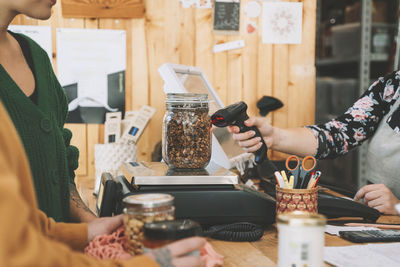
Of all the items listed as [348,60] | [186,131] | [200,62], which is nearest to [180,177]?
[186,131]

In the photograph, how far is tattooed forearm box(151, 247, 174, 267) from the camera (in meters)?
0.61

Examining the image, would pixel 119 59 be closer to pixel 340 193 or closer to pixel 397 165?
pixel 340 193

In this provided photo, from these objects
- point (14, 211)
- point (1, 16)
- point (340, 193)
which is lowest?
point (340, 193)

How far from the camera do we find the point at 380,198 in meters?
1.28

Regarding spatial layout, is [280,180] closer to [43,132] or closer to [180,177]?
[180,177]

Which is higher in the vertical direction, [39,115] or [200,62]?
[200,62]

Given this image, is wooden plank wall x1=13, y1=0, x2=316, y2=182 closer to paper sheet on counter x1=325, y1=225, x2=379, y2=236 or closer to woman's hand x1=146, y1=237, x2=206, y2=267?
paper sheet on counter x1=325, y1=225, x2=379, y2=236

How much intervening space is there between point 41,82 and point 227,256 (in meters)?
0.63

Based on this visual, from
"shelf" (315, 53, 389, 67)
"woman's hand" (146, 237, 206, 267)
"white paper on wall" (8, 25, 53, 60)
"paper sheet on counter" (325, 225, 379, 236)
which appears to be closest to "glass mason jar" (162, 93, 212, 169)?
"paper sheet on counter" (325, 225, 379, 236)

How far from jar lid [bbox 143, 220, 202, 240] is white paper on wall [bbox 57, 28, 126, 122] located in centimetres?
136

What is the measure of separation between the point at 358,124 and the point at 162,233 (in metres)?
1.27

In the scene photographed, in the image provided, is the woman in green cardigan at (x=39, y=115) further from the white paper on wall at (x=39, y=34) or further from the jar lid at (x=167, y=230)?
the white paper on wall at (x=39, y=34)

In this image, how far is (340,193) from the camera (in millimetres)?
1636

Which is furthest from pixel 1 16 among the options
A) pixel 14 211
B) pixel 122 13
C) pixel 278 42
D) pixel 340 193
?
pixel 278 42
